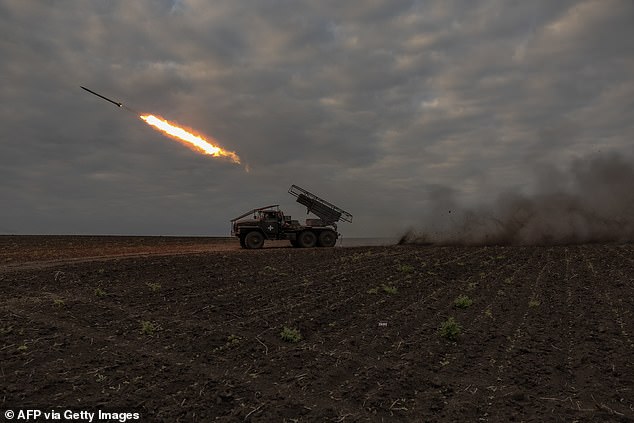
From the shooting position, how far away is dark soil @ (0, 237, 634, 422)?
584 cm

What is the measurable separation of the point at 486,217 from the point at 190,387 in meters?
38.8

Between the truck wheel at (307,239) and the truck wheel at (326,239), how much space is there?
0.53 metres

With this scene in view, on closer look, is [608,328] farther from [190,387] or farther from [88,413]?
[88,413]

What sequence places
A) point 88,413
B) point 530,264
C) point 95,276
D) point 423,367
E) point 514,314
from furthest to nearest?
point 530,264 < point 95,276 < point 514,314 < point 423,367 < point 88,413

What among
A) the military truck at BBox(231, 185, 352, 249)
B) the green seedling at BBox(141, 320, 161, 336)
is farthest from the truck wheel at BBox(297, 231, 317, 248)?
the green seedling at BBox(141, 320, 161, 336)

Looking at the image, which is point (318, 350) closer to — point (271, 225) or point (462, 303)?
point (462, 303)

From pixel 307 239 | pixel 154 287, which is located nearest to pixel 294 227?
pixel 307 239

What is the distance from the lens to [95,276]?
15.8 m

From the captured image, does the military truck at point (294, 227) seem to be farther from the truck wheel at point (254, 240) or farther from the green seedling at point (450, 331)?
the green seedling at point (450, 331)

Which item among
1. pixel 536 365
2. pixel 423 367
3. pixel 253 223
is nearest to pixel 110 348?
pixel 423 367

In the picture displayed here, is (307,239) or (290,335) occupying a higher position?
(307,239)

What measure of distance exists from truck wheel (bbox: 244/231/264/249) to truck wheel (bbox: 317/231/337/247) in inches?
177

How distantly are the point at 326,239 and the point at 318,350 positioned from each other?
2495 cm

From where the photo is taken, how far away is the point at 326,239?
3303 centimetres
